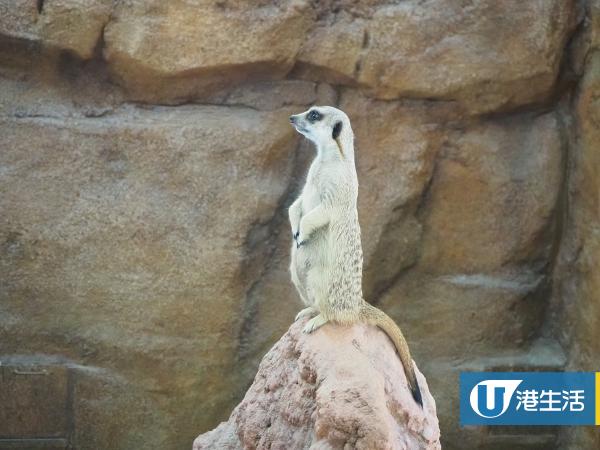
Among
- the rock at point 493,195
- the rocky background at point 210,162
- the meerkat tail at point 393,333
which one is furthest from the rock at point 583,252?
the meerkat tail at point 393,333

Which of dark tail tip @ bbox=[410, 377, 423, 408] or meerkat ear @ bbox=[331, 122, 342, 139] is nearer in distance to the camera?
dark tail tip @ bbox=[410, 377, 423, 408]

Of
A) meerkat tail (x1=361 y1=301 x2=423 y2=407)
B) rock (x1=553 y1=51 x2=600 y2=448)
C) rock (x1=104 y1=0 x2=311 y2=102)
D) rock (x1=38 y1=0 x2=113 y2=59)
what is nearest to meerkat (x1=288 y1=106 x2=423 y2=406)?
meerkat tail (x1=361 y1=301 x2=423 y2=407)

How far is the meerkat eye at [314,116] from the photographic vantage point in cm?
339

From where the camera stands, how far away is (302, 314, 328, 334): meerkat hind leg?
3.16m

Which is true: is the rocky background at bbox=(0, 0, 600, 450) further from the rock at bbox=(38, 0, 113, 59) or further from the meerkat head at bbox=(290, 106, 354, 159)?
the meerkat head at bbox=(290, 106, 354, 159)

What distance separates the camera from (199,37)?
4547 millimetres

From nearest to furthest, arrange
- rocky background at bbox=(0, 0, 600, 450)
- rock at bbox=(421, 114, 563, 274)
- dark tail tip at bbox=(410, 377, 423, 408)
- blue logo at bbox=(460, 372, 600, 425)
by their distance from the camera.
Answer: dark tail tip at bbox=(410, 377, 423, 408) → blue logo at bbox=(460, 372, 600, 425) → rocky background at bbox=(0, 0, 600, 450) → rock at bbox=(421, 114, 563, 274)

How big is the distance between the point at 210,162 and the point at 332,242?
1.55 m

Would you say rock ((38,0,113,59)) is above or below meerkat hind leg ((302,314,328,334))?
above

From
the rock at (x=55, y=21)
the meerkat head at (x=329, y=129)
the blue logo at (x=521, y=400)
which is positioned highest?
the meerkat head at (x=329, y=129)

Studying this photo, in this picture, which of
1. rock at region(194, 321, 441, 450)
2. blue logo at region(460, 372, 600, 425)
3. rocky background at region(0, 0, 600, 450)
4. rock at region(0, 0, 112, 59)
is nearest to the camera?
rock at region(194, 321, 441, 450)

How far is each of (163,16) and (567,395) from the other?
2454 millimetres

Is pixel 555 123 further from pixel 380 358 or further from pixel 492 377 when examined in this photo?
pixel 380 358

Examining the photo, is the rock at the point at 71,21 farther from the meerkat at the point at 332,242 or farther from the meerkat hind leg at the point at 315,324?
the meerkat hind leg at the point at 315,324
